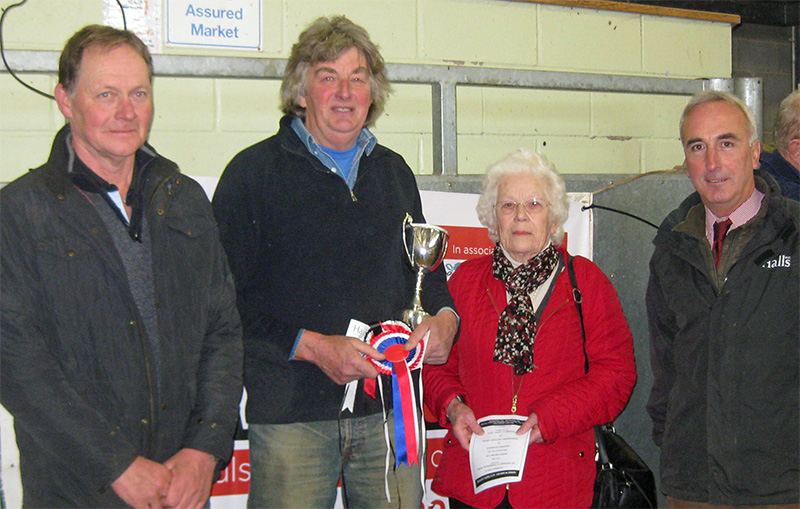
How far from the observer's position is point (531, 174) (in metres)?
1.99

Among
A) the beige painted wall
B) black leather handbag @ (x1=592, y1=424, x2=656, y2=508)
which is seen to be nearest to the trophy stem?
black leather handbag @ (x1=592, y1=424, x2=656, y2=508)

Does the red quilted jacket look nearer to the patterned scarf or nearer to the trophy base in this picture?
the patterned scarf

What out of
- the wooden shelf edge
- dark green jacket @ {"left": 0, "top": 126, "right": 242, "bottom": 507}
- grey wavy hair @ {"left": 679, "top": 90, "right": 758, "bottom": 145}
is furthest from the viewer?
the wooden shelf edge

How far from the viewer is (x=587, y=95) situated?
320 cm

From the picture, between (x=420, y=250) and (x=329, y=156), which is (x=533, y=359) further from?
(x=329, y=156)

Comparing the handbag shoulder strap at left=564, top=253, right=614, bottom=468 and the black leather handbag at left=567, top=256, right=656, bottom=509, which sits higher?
the handbag shoulder strap at left=564, top=253, right=614, bottom=468

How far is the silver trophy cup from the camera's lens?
1.80m

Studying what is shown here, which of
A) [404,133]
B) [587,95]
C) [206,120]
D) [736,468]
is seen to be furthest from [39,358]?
[587,95]

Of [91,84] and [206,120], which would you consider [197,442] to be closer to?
[91,84]

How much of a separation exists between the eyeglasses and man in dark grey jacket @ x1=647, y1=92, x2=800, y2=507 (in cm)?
35

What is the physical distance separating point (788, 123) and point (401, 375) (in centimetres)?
162

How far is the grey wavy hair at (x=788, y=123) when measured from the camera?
91.0 inches

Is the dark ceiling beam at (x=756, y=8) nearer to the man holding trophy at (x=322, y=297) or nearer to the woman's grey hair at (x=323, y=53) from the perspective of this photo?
the woman's grey hair at (x=323, y=53)

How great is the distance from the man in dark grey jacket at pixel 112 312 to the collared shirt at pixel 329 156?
34cm
